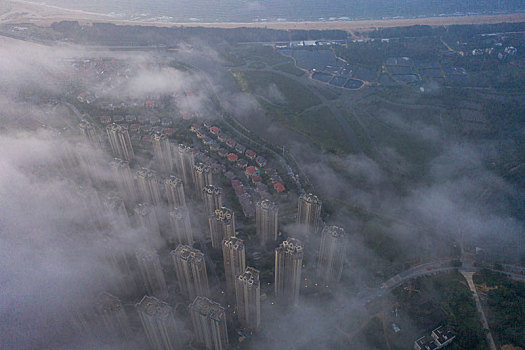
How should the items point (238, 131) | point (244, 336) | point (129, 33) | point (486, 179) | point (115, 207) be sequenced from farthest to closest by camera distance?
point (129, 33)
point (238, 131)
point (486, 179)
point (115, 207)
point (244, 336)

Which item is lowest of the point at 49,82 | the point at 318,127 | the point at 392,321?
the point at 392,321

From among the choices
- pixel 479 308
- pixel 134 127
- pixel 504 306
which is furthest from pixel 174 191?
pixel 504 306

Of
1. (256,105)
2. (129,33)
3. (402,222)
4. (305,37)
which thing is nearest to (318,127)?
(256,105)

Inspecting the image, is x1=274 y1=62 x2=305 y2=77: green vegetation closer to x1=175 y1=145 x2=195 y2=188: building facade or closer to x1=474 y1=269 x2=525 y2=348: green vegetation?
x1=175 y1=145 x2=195 y2=188: building facade

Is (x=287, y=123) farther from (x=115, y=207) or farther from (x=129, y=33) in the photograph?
(x=129, y=33)

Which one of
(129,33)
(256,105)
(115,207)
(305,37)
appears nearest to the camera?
(115,207)

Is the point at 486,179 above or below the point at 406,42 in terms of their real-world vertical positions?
below
